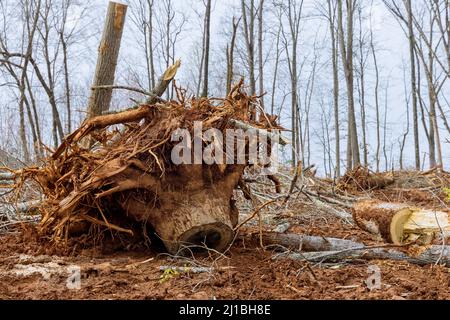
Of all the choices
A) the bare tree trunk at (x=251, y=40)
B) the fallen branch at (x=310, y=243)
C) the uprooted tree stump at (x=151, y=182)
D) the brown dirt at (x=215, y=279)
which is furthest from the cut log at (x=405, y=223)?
the bare tree trunk at (x=251, y=40)

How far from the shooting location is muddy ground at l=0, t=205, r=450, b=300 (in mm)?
1812

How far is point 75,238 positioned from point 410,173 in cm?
700

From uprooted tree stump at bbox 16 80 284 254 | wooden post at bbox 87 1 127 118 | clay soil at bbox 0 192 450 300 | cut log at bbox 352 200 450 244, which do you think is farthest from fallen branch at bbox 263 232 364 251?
wooden post at bbox 87 1 127 118

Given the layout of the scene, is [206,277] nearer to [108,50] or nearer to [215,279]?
[215,279]

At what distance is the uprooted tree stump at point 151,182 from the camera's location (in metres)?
2.55

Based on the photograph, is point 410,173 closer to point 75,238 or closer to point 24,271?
point 75,238

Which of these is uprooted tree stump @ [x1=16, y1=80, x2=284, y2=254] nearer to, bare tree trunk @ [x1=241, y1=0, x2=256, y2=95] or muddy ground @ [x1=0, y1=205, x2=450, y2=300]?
muddy ground @ [x1=0, y1=205, x2=450, y2=300]

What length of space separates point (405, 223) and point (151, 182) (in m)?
1.88

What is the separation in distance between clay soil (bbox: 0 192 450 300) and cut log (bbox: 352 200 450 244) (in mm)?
745

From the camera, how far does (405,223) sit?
10.3 feet

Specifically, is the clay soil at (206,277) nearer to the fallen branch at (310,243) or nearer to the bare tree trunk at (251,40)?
the fallen branch at (310,243)
